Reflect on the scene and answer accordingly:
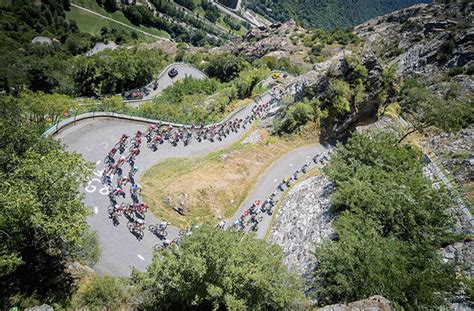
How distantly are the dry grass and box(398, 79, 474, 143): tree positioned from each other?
68.9 feet

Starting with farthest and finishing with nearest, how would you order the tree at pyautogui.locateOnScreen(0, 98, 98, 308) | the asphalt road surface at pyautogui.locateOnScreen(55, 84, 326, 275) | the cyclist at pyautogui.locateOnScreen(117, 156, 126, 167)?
the cyclist at pyautogui.locateOnScreen(117, 156, 126, 167), the asphalt road surface at pyautogui.locateOnScreen(55, 84, 326, 275), the tree at pyautogui.locateOnScreen(0, 98, 98, 308)

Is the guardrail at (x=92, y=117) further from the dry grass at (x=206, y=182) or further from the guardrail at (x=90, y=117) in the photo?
the dry grass at (x=206, y=182)

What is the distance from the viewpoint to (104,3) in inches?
6850

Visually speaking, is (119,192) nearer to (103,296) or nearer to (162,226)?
(162,226)

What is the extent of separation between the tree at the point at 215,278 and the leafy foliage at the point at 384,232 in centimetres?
406

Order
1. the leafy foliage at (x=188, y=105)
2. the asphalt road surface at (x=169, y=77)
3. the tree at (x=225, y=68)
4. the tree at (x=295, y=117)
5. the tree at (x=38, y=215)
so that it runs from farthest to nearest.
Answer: the tree at (x=225, y=68) < the asphalt road surface at (x=169, y=77) < the leafy foliage at (x=188, y=105) < the tree at (x=295, y=117) < the tree at (x=38, y=215)

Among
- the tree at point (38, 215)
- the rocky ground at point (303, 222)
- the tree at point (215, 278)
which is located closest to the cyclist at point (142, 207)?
the tree at point (38, 215)

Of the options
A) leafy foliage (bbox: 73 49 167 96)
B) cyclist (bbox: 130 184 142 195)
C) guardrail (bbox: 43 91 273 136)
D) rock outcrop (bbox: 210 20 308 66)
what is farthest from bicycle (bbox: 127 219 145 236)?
rock outcrop (bbox: 210 20 308 66)

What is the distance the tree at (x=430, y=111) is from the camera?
1626 inches

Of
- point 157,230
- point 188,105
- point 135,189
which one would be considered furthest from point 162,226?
point 188,105

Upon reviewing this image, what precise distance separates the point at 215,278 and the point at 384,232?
16706mm

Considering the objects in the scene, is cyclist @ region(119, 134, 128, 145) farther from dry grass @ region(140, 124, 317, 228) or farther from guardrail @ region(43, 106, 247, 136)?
guardrail @ region(43, 106, 247, 136)

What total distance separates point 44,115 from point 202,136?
905 inches

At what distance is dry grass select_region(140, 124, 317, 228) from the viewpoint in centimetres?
3688
